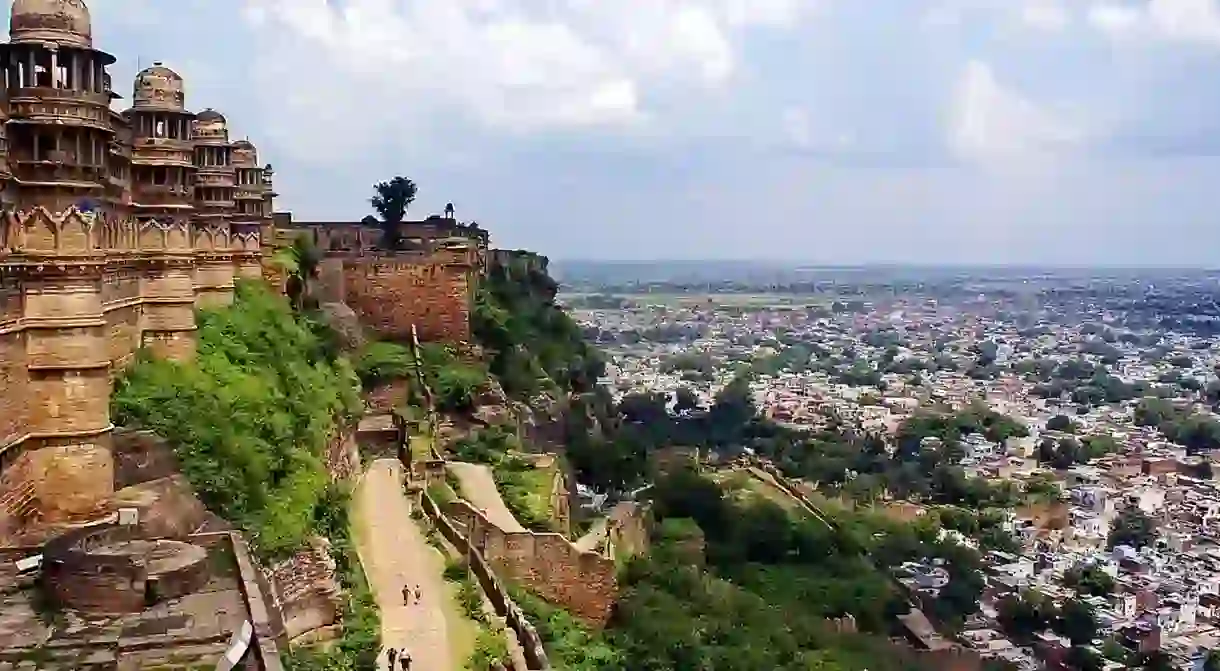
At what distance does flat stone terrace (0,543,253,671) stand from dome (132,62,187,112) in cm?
930

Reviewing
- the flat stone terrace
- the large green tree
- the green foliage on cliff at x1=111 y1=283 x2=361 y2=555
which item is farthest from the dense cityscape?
the flat stone terrace

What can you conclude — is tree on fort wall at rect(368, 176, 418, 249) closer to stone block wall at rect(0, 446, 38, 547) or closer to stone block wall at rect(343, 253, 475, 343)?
stone block wall at rect(343, 253, 475, 343)

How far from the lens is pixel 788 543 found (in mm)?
31547

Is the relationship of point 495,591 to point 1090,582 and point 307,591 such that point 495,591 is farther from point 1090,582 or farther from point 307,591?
point 1090,582

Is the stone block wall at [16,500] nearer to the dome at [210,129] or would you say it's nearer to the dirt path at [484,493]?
the dirt path at [484,493]

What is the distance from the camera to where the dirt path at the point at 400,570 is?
1319 centimetres

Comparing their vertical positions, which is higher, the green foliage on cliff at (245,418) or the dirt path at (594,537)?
the green foliage on cliff at (245,418)

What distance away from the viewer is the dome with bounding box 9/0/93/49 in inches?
435

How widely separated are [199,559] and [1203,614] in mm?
35743

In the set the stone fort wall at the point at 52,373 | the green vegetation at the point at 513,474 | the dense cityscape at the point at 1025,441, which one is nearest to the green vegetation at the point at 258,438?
the stone fort wall at the point at 52,373

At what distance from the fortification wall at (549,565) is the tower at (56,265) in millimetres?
6768

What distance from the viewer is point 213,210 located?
65.5 ft

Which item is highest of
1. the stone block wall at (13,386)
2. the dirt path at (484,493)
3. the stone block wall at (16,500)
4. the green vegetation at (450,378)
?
the stone block wall at (13,386)

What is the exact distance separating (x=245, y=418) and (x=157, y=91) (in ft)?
17.2
